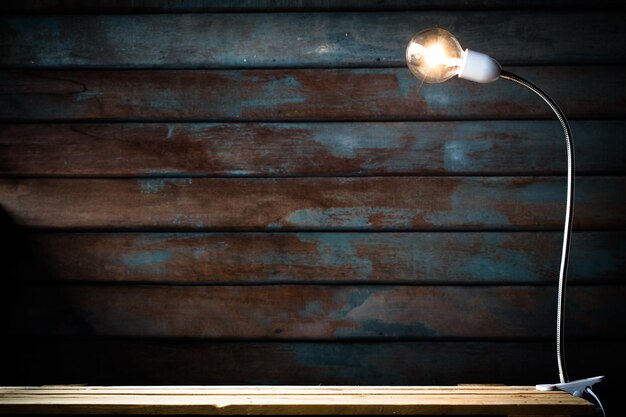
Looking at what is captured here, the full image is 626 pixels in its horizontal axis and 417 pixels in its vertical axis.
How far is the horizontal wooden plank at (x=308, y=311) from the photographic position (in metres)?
1.55

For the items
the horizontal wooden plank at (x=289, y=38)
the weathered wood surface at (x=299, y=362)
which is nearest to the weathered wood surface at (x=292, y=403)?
the weathered wood surface at (x=299, y=362)

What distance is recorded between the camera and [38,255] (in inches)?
62.5

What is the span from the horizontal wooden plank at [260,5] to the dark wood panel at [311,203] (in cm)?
55

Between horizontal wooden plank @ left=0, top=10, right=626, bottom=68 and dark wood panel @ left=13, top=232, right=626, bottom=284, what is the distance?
56 centimetres

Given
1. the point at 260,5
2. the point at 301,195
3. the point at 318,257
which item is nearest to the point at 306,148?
the point at 301,195

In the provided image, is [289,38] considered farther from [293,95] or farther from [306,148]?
[306,148]

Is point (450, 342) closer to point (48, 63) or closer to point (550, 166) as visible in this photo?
point (550, 166)

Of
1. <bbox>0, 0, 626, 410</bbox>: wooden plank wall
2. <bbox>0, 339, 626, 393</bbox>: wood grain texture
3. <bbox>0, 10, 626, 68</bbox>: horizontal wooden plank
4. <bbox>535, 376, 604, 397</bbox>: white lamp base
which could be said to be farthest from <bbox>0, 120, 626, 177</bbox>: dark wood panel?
<bbox>535, 376, 604, 397</bbox>: white lamp base

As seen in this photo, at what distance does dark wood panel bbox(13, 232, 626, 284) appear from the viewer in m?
1.55

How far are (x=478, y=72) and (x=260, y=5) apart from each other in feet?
2.61

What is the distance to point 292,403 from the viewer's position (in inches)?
40.2

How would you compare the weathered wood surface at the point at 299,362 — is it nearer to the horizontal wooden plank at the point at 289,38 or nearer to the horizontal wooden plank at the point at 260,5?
the horizontal wooden plank at the point at 289,38

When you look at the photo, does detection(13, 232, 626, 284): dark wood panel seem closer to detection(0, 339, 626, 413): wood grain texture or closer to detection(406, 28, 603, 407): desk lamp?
detection(0, 339, 626, 413): wood grain texture

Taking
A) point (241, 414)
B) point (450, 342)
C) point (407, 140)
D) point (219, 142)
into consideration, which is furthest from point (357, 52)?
point (241, 414)
